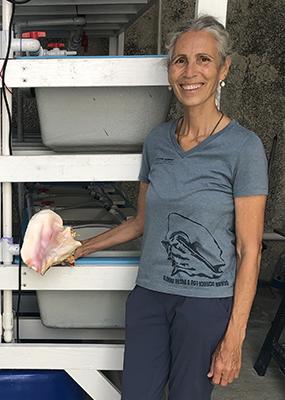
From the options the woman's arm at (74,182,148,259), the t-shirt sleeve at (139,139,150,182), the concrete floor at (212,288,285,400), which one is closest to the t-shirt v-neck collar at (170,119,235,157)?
the t-shirt sleeve at (139,139,150,182)

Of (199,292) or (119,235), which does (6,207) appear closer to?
(119,235)

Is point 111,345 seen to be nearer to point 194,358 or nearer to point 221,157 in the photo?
point 194,358

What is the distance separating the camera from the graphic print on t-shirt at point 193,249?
124cm

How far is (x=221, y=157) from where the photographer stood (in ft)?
4.02

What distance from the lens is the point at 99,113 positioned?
4.76 ft

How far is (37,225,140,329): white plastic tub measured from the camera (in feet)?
5.08

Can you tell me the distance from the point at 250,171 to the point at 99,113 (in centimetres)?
48

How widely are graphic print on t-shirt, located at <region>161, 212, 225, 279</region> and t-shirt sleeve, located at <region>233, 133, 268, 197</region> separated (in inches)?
4.9

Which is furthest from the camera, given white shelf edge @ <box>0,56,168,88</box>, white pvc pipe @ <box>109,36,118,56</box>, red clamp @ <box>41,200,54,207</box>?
white pvc pipe @ <box>109,36,118,56</box>

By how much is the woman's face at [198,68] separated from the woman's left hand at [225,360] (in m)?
0.56

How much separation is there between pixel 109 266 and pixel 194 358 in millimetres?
377

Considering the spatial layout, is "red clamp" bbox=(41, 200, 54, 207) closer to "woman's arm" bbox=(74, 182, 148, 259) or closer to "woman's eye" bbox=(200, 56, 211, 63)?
"woman's arm" bbox=(74, 182, 148, 259)

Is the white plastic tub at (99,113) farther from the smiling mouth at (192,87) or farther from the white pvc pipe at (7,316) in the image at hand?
the white pvc pipe at (7,316)

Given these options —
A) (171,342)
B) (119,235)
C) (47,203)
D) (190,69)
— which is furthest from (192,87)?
(47,203)
